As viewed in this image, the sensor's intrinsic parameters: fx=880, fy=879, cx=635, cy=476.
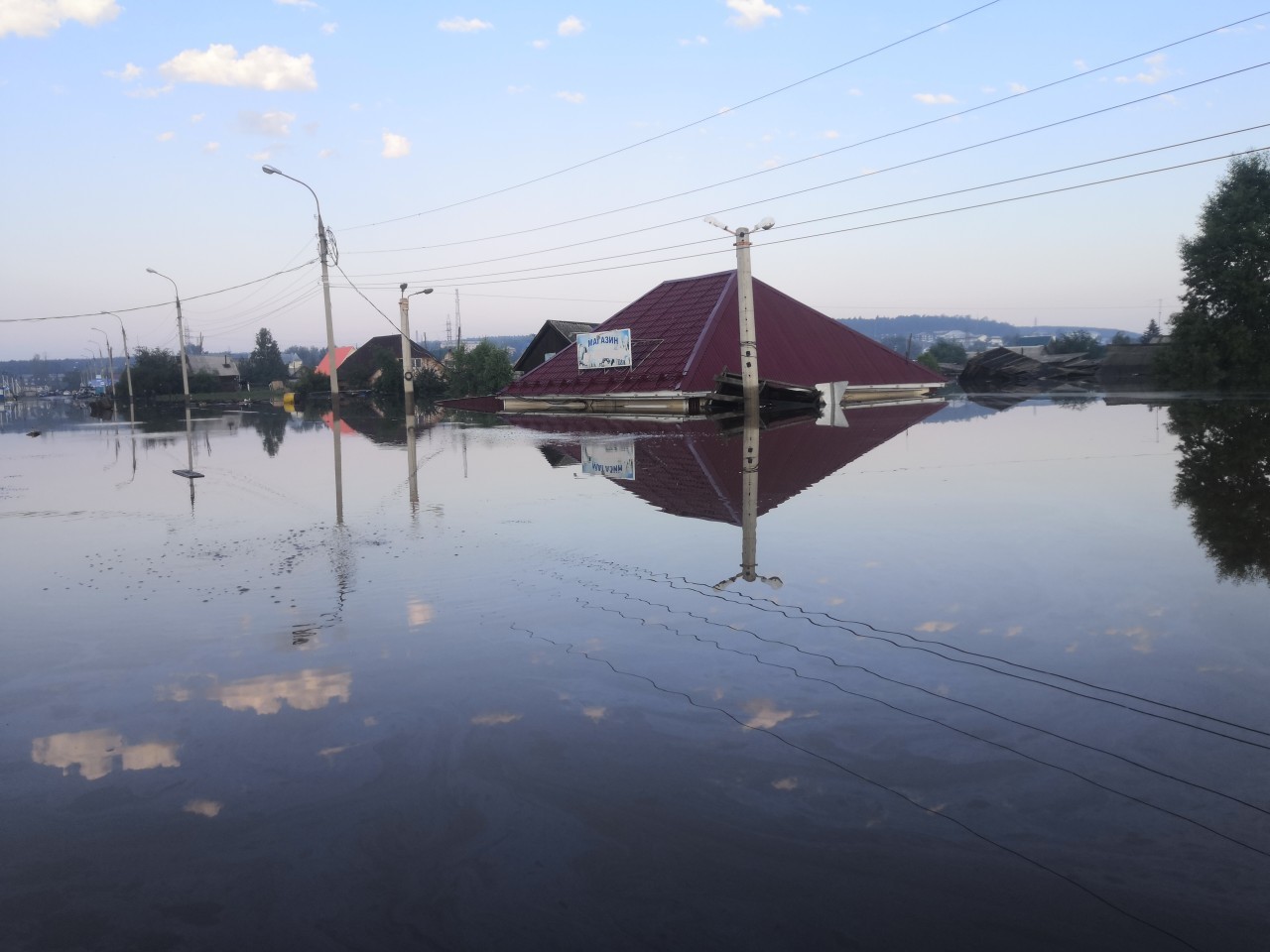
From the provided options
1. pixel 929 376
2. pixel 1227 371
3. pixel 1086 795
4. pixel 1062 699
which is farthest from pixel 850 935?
pixel 1227 371

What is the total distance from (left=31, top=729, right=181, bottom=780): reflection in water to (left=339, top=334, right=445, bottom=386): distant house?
59626 mm

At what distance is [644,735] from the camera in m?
4.38

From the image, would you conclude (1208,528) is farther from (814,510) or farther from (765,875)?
(765,875)

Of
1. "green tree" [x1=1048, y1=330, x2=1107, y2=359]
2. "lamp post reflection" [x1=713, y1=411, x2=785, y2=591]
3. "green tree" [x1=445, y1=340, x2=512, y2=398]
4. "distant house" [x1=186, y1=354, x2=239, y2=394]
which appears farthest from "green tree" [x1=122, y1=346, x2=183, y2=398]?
"green tree" [x1=1048, y1=330, x2=1107, y2=359]

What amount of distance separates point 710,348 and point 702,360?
949mm

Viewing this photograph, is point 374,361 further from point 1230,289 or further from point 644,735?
point 644,735

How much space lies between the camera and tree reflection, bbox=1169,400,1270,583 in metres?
8.21

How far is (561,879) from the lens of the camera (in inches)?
124

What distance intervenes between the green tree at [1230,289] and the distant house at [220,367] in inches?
3903

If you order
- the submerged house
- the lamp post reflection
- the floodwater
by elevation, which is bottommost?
the floodwater

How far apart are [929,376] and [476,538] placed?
45.9m

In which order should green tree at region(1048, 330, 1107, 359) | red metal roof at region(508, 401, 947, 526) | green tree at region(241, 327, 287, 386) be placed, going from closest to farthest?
1. red metal roof at region(508, 401, 947, 526)
2. green tree at region(1048, 330, 1107, 359)
3. green tree at region(241, 327, 287, 386)

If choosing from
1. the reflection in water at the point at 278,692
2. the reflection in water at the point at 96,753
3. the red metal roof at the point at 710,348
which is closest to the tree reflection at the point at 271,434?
the red metal roof at the point at 710,348

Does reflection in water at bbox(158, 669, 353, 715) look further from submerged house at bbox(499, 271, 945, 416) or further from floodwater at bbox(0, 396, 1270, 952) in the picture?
submerged house at bbox(499, 271, 945, 416)
